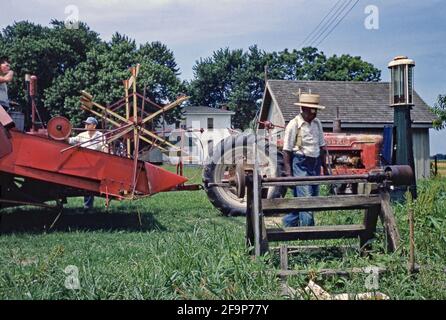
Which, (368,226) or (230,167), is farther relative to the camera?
(230,167)

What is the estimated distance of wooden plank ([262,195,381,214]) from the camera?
13.1ft

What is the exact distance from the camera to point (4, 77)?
5828 millimetres

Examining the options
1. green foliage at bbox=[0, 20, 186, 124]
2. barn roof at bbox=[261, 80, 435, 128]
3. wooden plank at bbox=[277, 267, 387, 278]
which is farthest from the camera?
barn roof at bbox=[261, 80, 435, 128]

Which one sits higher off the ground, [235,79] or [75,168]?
[235,79]

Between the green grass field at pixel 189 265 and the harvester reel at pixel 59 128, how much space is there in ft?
3.59

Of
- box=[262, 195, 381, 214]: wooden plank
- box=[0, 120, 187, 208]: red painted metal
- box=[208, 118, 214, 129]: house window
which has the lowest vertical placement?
box=[262, 195, 381, 214]: wooden plank

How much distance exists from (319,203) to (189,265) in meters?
1.14

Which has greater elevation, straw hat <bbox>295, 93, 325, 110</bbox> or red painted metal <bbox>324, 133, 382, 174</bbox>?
straw hat <bbox>295, 93, 325, 110</bbox>

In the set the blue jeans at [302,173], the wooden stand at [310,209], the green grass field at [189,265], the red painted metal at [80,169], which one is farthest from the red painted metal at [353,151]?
the wooden stand at [310,209]

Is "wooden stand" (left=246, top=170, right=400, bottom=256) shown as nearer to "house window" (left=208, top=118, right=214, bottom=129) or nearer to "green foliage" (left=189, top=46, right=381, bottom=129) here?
"green foliage" (left=189, top=46, right=381, bottom=129)

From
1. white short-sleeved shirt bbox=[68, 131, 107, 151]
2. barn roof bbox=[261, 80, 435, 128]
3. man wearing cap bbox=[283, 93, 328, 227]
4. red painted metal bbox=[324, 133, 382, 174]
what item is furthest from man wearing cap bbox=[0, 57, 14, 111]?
barn roof bbox=[261, 80, 435, 128]

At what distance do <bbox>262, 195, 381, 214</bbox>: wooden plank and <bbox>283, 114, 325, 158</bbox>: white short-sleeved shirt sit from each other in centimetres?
184

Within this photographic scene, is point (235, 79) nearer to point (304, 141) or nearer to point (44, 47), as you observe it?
point (304, 141)

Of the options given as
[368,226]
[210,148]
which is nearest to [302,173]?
[368,226]
